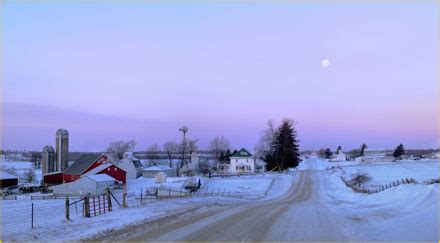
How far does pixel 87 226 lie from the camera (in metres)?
17.4

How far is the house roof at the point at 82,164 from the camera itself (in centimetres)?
8162

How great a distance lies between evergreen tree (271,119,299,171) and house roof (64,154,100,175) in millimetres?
42617

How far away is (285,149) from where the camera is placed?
4097 inches

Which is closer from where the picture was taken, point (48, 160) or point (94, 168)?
point (94, 168)

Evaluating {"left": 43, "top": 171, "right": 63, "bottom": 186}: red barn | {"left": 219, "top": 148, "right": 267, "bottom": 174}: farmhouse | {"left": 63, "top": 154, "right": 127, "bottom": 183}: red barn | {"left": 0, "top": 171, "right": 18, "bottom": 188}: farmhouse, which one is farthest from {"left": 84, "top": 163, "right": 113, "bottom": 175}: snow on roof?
{"left": 219, "top": 148, "right": 267, "bottom": 174}: farmhouse

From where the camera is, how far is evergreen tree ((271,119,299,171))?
10362 cm

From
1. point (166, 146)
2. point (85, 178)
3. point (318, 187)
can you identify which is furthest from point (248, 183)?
point (166, 146)

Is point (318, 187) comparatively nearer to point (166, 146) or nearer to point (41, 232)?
point (41, 232)

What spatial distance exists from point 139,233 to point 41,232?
12.0 feet

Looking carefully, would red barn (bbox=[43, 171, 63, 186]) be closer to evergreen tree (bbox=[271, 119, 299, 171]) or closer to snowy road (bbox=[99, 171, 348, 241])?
evergreen tree (bbox=[271, 119, 299, 171])

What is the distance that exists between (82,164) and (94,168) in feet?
11.8

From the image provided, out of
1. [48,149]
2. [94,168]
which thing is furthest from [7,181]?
[94,168]

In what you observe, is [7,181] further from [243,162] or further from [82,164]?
[243,162]

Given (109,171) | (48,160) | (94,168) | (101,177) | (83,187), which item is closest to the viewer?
(83,187)
